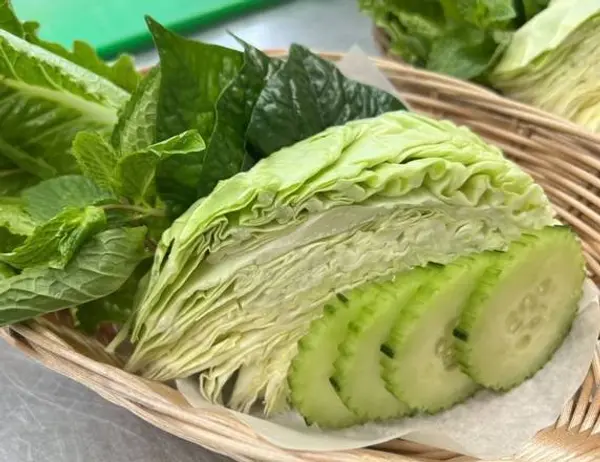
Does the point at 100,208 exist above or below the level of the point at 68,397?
above

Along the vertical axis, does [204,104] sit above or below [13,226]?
above

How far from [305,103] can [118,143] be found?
0.22 meters

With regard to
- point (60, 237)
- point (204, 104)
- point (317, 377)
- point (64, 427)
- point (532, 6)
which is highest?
point (532, 6)

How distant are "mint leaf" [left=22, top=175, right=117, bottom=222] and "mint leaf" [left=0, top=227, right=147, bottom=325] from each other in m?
0.07

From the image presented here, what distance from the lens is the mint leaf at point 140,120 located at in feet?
2.98

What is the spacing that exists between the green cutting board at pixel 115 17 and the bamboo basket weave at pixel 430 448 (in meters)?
0.67

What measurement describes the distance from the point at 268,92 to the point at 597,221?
1.61 feet

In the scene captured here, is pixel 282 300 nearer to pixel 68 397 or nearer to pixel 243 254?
pixel 243 254

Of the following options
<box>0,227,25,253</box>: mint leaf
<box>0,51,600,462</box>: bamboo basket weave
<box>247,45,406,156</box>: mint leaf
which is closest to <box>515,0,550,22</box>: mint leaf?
<box>0,51,600,462</box>: bamboo basket weave

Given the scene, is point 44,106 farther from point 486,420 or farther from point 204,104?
point 486,420

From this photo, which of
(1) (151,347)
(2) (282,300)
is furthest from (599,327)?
(1) (151,347)

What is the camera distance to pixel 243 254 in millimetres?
808

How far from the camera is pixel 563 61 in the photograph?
4.08 feet

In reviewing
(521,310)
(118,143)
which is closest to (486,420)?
(521,310)
